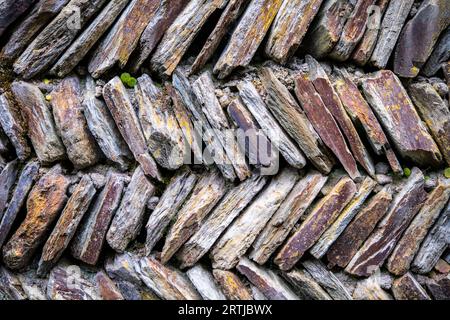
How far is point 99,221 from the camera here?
3.45 meters

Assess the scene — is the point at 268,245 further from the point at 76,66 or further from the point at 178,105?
the point at 76,66

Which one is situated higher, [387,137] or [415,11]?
[415,11]

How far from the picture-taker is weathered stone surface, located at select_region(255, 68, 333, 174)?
3.40 meters

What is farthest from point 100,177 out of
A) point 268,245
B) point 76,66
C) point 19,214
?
point 268,245

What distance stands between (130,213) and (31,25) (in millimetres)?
1673

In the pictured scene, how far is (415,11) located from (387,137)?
109 cm

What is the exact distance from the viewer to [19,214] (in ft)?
11.8

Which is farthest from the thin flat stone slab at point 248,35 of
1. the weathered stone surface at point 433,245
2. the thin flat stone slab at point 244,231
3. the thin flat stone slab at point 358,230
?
the weathered stone surface at point 433,245

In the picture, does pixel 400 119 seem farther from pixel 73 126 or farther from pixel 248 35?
pixel 73 126

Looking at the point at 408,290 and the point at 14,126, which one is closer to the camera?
the point at 408,290

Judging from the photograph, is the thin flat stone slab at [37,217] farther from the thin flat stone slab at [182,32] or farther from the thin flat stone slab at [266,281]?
the thin flat stone slab at [266,281]

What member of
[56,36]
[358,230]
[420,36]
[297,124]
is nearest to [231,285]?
[358,230]

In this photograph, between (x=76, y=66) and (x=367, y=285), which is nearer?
(x=367, y=285)

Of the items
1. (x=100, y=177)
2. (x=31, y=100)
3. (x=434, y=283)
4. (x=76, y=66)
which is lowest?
(x=434, y=283)
